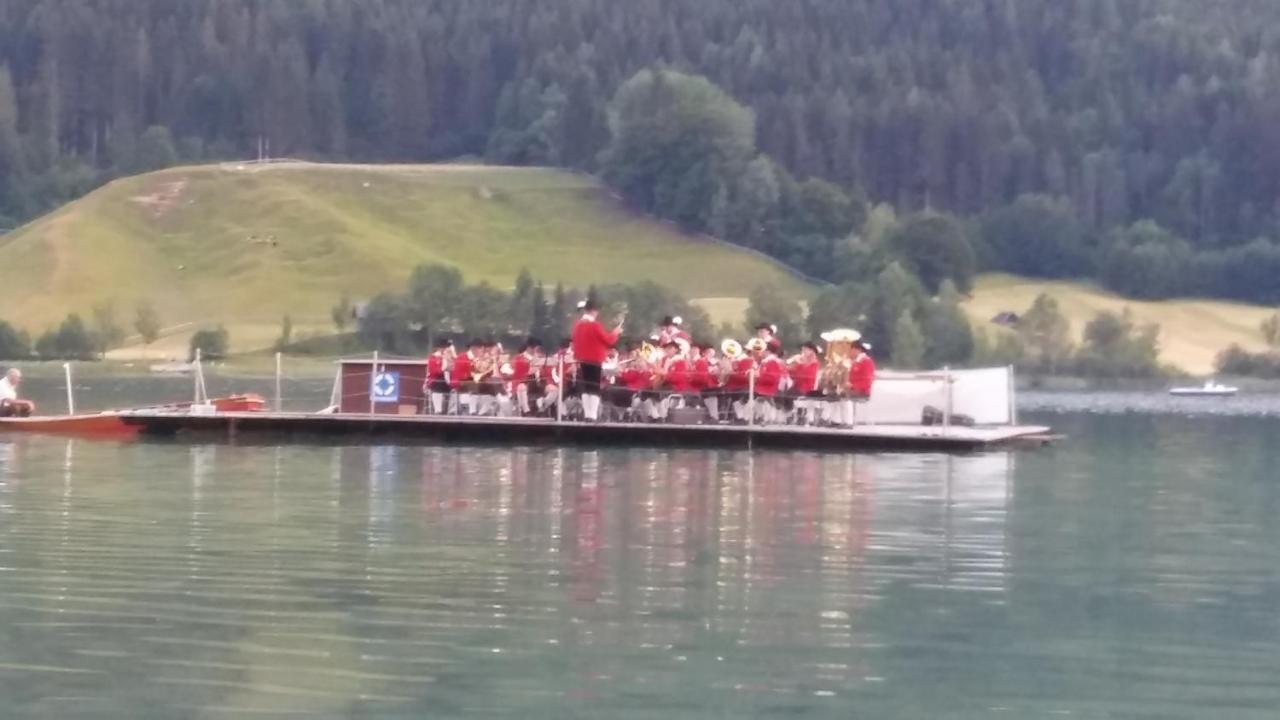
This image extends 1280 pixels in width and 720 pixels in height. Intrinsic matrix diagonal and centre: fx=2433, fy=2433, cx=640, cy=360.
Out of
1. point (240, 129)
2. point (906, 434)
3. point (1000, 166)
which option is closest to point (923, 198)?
point (1000, 166)

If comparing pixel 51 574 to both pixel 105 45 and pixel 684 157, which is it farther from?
pixel 105 45

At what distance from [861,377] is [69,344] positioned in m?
71.6

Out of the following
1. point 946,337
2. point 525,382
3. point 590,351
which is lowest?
point 525,382

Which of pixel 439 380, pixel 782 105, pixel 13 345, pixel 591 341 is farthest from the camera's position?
pixel 782 105

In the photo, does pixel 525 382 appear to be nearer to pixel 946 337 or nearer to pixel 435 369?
pixel 435 369

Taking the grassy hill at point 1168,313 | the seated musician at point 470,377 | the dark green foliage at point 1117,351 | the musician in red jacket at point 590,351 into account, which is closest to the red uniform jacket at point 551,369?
the musician in red jacket at point 590,351

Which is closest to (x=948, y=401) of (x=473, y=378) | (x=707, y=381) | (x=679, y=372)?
(x=707, y=381)

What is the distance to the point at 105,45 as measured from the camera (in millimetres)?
182625

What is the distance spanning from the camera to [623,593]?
66.7 feet

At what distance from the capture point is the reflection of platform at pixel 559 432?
37344mm

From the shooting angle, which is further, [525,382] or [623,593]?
[525,382]

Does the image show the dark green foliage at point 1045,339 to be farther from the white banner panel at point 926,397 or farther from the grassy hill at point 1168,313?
the white banner panel at point 926,397

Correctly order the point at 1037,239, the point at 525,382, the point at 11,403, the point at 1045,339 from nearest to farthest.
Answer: the point at 525,382 < the point at 11,403 < the point at 1045,339 < the point at 1037,239

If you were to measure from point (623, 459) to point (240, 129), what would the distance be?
146417 mm
